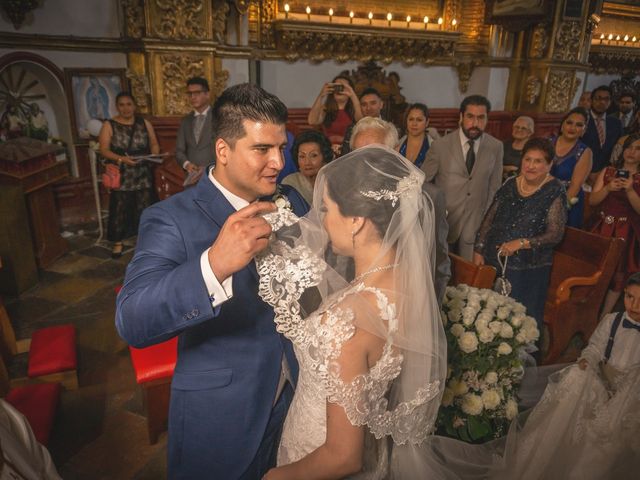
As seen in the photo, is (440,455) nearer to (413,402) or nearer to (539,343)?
(413,402)

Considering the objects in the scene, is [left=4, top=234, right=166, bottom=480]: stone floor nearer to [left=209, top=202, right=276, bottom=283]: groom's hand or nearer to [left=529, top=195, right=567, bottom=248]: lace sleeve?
[left=209, top=202, right=276, bottom=283]: groom's hand

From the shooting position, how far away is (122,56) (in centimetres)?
628

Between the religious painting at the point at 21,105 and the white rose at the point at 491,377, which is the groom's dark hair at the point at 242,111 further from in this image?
the religious painting at the point at 21,105

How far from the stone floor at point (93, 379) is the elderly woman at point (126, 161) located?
1.66 feet

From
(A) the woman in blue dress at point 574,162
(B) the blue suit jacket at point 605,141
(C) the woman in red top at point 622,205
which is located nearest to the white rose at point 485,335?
(C) the woman in red top at point 622,205

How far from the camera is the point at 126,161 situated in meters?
5.39

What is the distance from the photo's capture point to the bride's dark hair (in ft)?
5.10

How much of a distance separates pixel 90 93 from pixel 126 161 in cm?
170

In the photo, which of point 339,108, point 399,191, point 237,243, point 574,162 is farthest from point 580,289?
point 339,108

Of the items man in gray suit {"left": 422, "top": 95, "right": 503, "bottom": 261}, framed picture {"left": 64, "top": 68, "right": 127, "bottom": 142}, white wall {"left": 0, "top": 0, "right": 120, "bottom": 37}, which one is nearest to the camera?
man in gray suit {"left": 422, "top": 95, "right": 503, "bottom": 261}

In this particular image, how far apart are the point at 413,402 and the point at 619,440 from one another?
1.41 meters

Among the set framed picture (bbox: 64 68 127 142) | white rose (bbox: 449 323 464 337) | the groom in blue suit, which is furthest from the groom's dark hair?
framed picture (bbox: 64 68 127 142)

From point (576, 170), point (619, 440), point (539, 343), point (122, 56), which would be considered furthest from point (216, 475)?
point (122, 56)

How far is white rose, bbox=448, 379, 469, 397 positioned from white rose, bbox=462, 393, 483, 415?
37 millimetres
